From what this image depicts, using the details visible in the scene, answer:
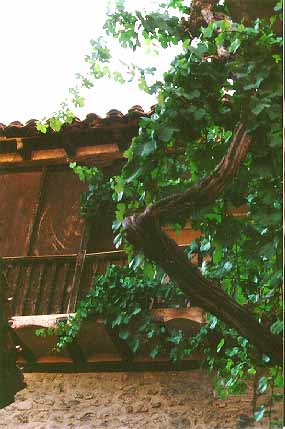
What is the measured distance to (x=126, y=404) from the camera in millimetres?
6000

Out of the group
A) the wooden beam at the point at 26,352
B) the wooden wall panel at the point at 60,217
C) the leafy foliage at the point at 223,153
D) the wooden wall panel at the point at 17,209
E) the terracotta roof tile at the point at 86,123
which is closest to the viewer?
the leafy foliage at the point at 223,153

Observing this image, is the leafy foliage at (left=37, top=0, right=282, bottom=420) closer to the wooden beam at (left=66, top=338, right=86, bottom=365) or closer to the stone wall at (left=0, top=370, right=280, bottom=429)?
the stone wall at (left=0, top=370, right=280, bottom=429)

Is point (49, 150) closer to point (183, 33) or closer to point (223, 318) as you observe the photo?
point (183, 33)

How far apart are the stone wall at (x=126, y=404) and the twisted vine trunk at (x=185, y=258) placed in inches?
110

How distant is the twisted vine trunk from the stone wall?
2.80 metres

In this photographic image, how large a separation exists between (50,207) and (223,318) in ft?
15.0

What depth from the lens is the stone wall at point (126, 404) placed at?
18.8 ft

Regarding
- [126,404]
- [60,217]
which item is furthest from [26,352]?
[60,217]

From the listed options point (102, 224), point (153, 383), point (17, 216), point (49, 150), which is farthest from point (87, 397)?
point (49, 150)

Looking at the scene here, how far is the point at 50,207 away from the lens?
24.1ft

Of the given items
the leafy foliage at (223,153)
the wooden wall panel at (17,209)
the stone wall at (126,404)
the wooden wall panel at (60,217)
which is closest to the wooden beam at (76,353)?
the stone wall at (126,404)

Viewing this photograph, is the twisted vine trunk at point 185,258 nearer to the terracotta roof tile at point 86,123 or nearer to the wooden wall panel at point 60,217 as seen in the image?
the terracotta roof tile at point 86,123

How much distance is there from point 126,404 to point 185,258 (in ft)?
10.6

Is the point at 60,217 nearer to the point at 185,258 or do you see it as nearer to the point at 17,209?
the point at 17,209
